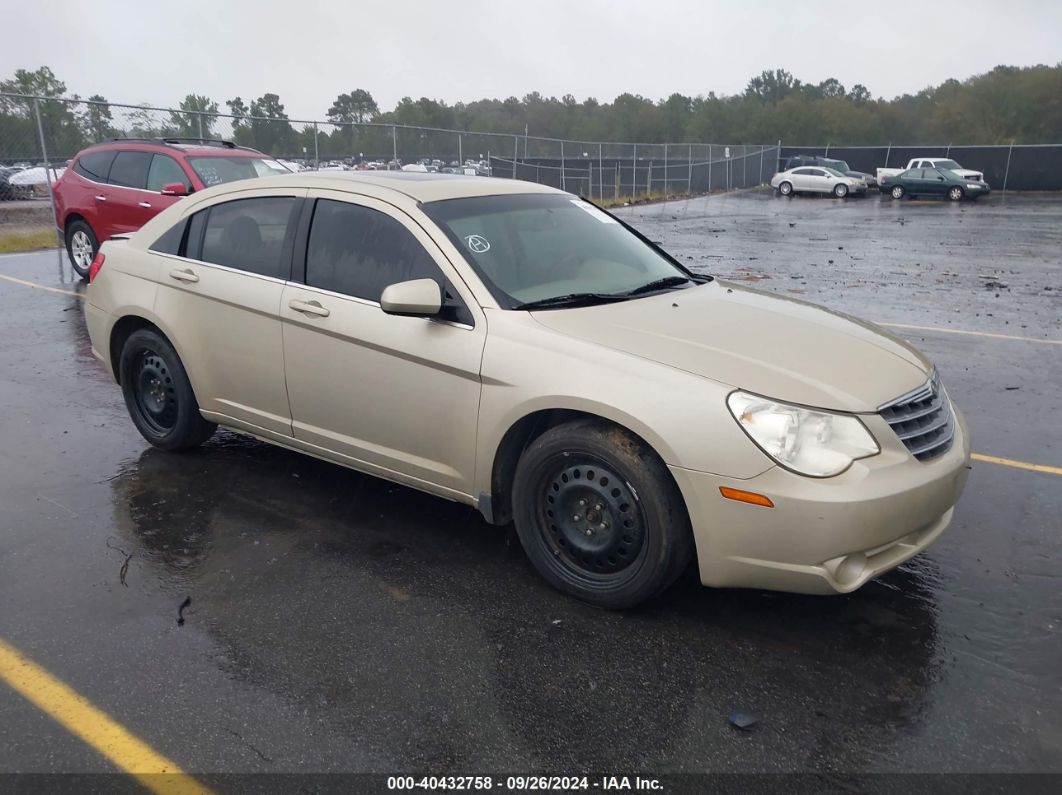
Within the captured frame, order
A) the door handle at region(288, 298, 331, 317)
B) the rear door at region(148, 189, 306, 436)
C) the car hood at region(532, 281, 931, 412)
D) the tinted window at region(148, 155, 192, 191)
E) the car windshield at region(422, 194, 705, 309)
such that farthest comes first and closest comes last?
the tinted window at region(148, 155, 192, 191)
the rear door at region(148, 189, 306, 436)
the door handle at region(288, 298, 331, 317)
the car windshield at region(422, 194, 705, 309)
the car hood at region(532, 281, 931, 412)

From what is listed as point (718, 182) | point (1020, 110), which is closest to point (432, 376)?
point (718, 182)

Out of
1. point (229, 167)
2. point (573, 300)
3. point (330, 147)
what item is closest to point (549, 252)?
point (573, 300)

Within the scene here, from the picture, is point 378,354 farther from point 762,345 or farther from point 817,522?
point 817,522

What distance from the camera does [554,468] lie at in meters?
3.67

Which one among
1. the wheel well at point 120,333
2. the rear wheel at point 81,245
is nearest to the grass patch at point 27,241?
the rear wheel at point 81,245

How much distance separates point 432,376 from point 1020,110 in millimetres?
87198

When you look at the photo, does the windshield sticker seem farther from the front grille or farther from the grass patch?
the grass patch

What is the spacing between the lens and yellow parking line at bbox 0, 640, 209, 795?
105 inches

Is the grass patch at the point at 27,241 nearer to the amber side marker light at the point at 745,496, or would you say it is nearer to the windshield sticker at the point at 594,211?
the windshield sticker at the point at 594,211

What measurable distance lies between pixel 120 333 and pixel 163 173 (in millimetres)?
6192

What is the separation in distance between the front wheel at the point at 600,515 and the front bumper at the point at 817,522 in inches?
4.3

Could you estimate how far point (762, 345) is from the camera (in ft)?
12.2

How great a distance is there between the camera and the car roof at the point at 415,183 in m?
4.45

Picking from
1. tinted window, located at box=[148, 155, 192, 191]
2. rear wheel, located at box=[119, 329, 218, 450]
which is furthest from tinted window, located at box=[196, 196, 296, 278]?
tinted window, located at box=[148, 155, 192, 191]
